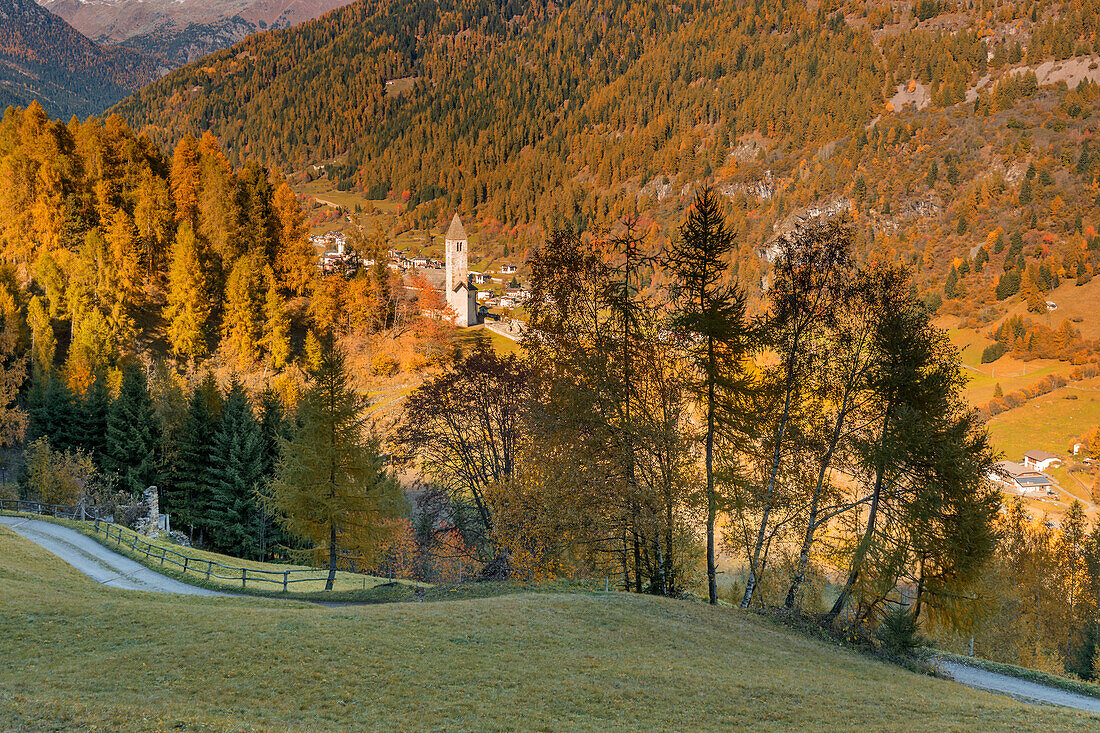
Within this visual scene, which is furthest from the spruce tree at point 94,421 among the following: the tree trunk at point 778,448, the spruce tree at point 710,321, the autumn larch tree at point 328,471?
the tree trunk at point 778,448

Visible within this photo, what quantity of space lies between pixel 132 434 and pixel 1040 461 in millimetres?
126760

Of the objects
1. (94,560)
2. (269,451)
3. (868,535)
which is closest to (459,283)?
(269,451)

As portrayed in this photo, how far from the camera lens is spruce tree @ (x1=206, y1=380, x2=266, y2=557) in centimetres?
3859

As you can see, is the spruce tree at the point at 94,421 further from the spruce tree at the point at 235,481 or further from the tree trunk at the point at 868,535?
the tree trunk at the point at 868,535

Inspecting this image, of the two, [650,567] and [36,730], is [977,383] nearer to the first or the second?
[650,567]

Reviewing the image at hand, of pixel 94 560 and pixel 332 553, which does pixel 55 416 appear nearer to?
pixel 94 560

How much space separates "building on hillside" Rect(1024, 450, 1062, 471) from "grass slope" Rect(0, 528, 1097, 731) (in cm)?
11343

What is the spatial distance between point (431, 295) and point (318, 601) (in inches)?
2593

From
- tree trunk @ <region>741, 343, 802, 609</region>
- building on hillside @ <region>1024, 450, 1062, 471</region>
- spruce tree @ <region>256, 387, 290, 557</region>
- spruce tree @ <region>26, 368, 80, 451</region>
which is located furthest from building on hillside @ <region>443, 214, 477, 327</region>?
building on hillside @ <region>1024, 450, 1062, 471</region>

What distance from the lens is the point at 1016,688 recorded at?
18.2 metres

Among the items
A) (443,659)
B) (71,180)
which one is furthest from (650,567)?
(71,180)

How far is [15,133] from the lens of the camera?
51.6 meters

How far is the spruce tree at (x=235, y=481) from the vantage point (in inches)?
1519

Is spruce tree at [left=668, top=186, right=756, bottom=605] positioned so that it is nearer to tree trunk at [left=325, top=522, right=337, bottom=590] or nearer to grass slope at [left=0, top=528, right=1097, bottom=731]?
grass slope at [left=0, top=528, right=1097, bottom=731]
